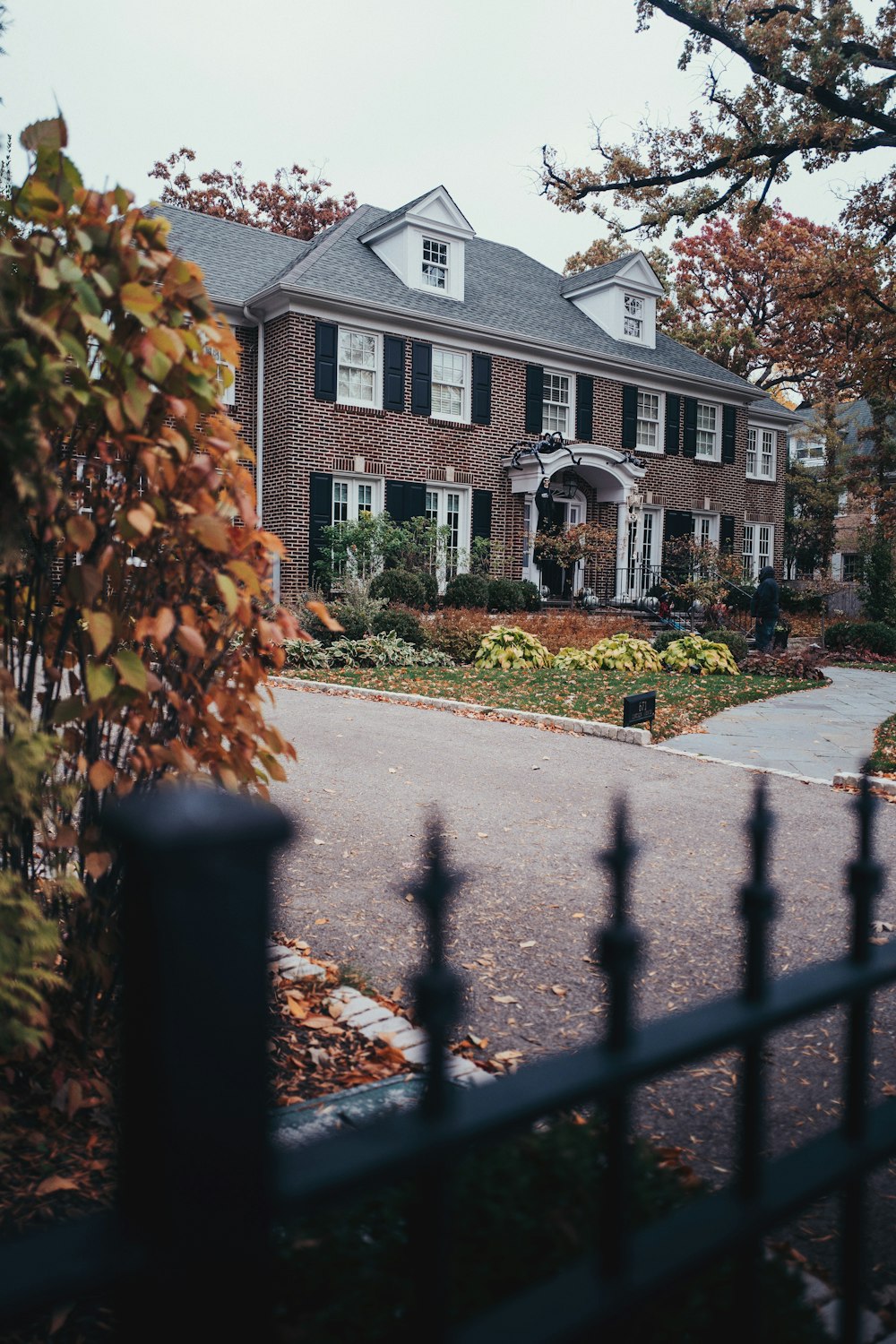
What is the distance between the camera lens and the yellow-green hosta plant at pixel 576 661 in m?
15.7

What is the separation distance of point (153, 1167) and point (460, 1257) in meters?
1.03

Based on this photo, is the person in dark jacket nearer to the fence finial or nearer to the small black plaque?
the small black plaque

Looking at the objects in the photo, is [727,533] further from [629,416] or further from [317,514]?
[317,514]

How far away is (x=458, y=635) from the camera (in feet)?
55.0

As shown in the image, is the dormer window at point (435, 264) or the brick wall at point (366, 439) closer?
the brick wall at point (366, 439)

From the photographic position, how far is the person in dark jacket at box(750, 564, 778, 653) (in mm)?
18531

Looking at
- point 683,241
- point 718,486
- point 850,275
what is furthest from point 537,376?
point 683,241

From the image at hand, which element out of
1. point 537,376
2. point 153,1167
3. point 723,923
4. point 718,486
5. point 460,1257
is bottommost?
point 723,923

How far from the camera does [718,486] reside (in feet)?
96.3

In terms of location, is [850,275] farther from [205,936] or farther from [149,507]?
[205,936]

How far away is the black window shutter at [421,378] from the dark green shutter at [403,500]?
5.65 ft

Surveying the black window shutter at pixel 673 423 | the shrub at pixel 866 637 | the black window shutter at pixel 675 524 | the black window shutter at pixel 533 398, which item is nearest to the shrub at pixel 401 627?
the black window shutter at pixel 533 398

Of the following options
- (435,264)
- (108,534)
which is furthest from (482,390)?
(108,534)

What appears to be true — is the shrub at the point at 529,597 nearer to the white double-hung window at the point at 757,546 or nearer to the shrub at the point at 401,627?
the shrub at the point at 401,627
